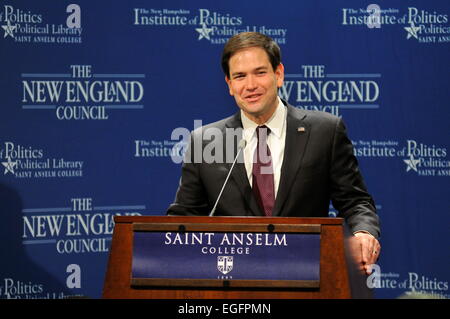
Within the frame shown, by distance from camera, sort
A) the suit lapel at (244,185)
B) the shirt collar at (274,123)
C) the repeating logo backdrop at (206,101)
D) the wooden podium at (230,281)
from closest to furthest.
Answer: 1. the wooden podium at (230,281)
2. the suit lapel at (244,185)
3. the shirt collar at (274,123)
4. the repeating logo backdrop at (206,101)

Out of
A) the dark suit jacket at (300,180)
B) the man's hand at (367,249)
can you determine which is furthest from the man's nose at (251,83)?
the man's hand at (367,249)

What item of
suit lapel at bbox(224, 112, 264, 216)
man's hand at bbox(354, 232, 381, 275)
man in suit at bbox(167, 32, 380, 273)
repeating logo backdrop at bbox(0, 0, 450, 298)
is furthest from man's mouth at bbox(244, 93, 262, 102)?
repeating logo backdrop at bbox(0, 0, 450, 298)

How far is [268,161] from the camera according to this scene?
313 centimetres

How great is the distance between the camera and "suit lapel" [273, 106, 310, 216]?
9.96 feet

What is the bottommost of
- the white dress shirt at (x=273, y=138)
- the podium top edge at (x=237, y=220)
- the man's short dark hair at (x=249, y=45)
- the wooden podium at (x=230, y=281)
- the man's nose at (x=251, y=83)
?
the wooden podium at (x=230, y=281)

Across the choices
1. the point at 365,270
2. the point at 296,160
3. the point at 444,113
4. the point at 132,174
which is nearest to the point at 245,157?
the point at 296,160

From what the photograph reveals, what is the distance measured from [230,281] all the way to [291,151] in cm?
109

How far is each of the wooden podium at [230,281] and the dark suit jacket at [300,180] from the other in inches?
30.4

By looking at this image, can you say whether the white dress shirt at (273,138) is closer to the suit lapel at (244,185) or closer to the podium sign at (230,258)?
the suit lapel at (244,185)

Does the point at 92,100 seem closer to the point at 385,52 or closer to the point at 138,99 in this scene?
the point at 138,99

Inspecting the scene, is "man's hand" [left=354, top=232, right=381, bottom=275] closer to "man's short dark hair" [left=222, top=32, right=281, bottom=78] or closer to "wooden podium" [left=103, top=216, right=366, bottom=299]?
"wooden podium" [left=103, top=216, right=366, bottom=299]

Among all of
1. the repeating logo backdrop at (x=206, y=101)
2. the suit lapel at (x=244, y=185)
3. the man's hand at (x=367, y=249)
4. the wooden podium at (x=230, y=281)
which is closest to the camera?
the wooden podium at (x=230, y=281)

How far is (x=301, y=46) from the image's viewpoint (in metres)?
4.86

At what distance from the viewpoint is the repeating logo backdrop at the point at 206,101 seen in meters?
4.79
